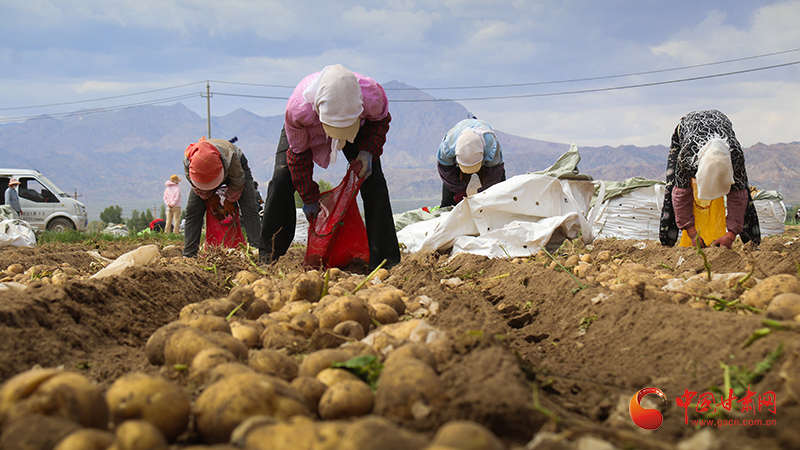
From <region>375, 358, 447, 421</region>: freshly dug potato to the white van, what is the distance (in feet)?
50.0

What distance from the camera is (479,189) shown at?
6520mm

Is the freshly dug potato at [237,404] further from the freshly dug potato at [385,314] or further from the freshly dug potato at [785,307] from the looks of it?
the freshly dug potato at [785,307]

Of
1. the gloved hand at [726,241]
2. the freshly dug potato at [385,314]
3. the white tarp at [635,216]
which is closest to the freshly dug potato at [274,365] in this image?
the freshly dug potato at [385,314]

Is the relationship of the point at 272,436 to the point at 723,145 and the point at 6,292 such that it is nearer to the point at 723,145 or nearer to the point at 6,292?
the point at 6,292

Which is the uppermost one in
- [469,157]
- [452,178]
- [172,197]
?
[469,157]

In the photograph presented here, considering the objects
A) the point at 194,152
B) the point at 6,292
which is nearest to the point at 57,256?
the point at 194,152

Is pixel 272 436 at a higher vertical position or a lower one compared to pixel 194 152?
lower

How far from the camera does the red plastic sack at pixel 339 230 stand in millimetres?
4219

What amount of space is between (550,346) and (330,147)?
246 centimetres

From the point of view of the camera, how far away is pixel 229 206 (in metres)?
5.63

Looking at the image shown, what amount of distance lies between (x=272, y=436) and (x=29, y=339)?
4.26 feet

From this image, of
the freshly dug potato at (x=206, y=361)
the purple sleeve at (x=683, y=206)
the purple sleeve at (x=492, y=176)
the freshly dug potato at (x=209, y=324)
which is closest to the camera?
the freshly dug potato at (x=206, y=361)

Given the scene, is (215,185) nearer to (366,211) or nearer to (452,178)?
(366,211)

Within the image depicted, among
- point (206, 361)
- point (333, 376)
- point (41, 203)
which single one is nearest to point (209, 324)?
point (206, 361)
